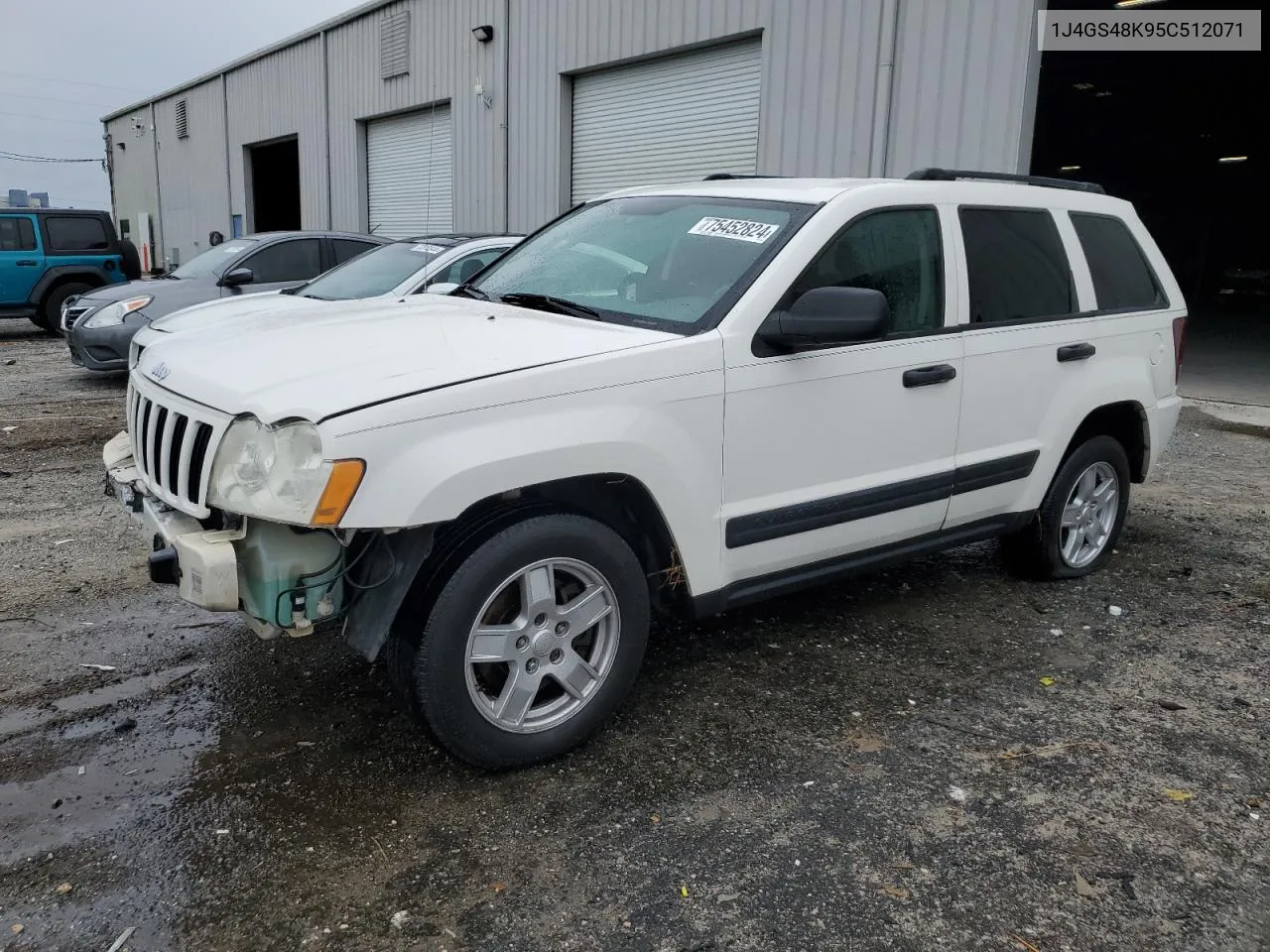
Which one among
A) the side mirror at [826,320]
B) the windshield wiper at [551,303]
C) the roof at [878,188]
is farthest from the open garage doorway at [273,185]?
the side mirror at [826,320]

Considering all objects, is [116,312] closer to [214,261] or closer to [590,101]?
[214,261]

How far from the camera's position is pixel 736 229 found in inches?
142

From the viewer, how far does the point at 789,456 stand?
11.1 ft

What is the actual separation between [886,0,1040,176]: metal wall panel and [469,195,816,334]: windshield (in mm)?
5416

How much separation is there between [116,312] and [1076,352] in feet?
29.1

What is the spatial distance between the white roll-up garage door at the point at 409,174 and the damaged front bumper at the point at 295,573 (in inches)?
534

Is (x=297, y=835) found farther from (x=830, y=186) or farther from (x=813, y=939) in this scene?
(x=830, y=186)

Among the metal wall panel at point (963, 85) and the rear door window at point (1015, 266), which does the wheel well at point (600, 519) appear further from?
the metal wall panel at point (963, 85)

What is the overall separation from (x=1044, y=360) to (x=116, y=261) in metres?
15.0

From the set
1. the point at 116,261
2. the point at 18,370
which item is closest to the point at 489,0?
the point at 116,261

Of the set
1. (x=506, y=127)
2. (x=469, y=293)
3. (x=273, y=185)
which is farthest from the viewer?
A: (x=273, y=185)

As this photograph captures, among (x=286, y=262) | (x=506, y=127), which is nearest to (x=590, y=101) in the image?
(x=506, y=127)

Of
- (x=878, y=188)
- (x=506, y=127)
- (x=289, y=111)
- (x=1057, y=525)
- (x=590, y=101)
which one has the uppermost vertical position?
(x=289, y=111)

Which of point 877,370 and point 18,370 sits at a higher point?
point 877,370
